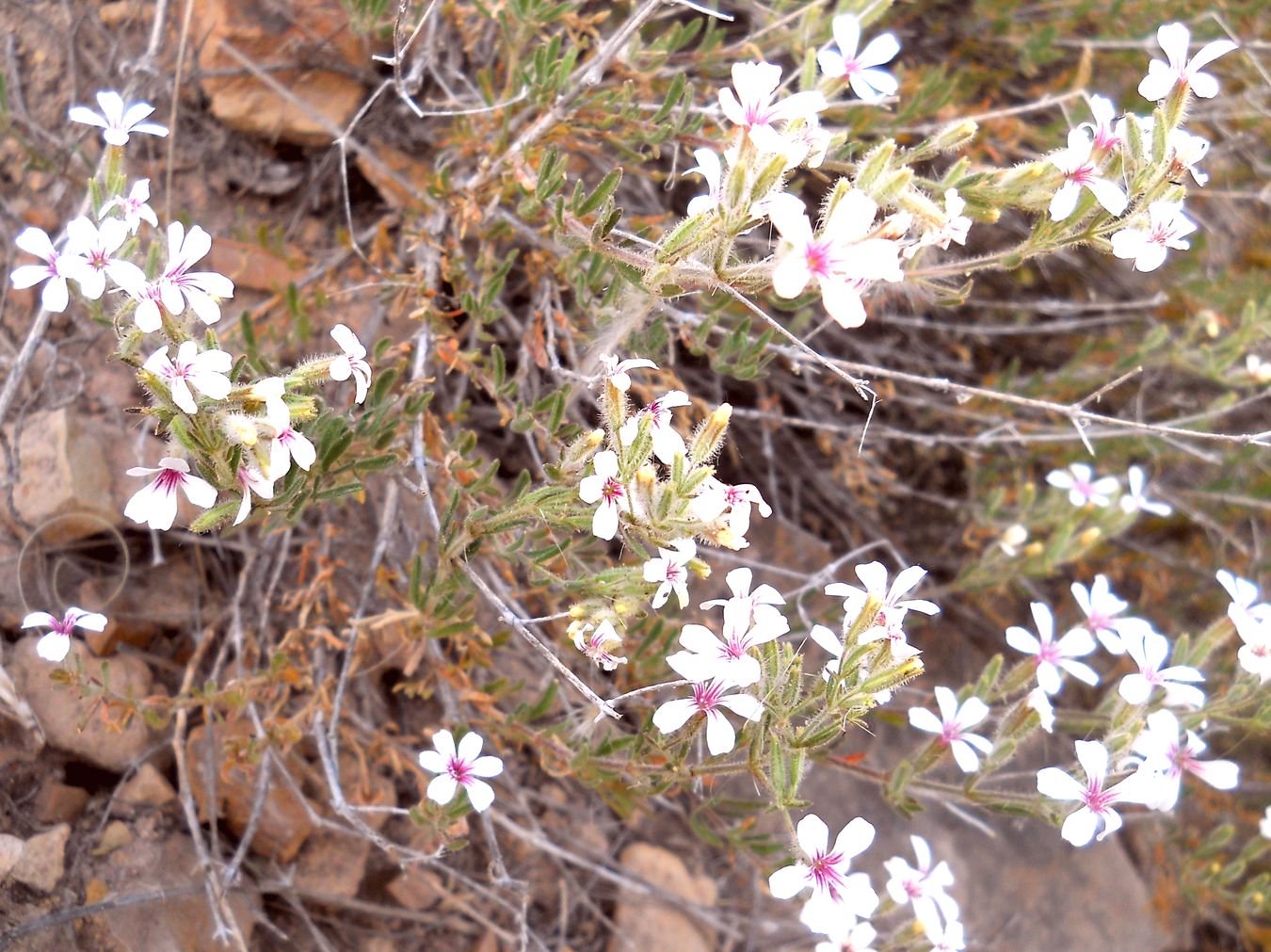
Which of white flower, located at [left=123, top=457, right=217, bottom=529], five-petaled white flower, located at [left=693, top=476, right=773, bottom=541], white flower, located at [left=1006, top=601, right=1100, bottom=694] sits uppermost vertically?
white flower, located at [left=123, top=457, right=217, bottom=529]

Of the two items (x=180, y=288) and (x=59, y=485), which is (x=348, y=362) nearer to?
(x=180, y=288)

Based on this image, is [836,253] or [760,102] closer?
[836,253]

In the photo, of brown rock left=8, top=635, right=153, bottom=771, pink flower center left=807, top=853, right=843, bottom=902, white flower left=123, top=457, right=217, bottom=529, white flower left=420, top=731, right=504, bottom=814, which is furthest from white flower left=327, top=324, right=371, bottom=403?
pink flower center left=807, top=853, right=843, bottom=902

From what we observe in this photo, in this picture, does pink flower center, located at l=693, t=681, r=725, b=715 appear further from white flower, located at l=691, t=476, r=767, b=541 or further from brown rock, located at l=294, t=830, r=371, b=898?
brown rock, located at l=294, t=830, r=371, b=898

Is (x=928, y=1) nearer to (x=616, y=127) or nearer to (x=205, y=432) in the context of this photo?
(x=616, y=127)

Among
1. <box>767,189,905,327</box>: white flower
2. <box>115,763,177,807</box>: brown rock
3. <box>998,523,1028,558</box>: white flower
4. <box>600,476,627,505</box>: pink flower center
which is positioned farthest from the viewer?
Answer: <box>998,523,1028,558</box>: white flower

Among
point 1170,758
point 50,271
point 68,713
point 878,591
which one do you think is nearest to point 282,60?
point 50,271
